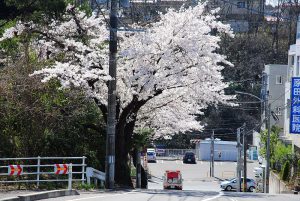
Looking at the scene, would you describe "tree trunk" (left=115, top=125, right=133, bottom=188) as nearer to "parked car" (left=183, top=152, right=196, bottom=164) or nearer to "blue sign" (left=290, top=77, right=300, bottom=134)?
"blue sign" (left=290, top=77, right=300, bottom=134)

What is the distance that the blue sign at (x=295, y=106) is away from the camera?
3838 centimetres

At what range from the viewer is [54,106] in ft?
94.8

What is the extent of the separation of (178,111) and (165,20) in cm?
588

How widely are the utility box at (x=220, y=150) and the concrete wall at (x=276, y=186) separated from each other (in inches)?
1162

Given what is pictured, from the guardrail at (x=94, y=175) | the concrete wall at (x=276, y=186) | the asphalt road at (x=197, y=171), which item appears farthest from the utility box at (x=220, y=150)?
the guardrail at (x=94, y=175)

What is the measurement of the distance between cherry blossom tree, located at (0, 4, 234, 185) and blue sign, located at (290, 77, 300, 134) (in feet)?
26.8

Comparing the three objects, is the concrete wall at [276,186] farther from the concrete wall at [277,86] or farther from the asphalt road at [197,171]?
the concrete wall at [277,86]

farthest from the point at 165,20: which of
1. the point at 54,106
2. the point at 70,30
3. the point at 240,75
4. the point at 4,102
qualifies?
the point at 240,75

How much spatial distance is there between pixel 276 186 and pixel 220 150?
3753 cm

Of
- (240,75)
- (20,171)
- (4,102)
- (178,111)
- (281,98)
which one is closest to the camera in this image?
(20,171)

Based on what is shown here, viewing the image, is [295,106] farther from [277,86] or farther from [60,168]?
[277,86]

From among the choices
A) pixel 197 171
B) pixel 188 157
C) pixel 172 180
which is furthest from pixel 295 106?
pixel 188 157

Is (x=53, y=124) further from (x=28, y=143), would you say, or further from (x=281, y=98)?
(x=281, y=98)

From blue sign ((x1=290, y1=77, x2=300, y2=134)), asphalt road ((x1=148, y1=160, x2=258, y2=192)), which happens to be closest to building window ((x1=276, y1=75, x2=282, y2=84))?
asphalt road ((x1=148, y1=160, x2=258, y2=192))
